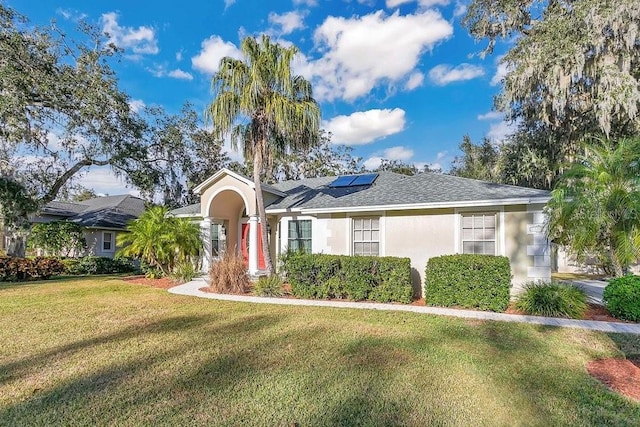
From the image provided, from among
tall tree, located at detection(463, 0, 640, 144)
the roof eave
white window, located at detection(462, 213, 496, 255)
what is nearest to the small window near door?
the roof eave

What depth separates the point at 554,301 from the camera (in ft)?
25.6

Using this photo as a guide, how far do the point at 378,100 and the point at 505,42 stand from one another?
9.62 meters

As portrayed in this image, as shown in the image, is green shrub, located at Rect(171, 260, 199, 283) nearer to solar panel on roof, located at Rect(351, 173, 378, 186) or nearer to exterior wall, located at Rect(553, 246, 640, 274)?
solar panel on roof, located at Rect(351, 173, 378, 186)

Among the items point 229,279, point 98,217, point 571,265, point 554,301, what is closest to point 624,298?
point 554,301

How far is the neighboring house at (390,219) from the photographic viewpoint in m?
9.21

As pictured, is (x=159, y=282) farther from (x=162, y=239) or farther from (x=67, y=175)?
(x=67, y=175)

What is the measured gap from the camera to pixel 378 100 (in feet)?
77.1

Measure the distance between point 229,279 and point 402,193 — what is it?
20.4 ft

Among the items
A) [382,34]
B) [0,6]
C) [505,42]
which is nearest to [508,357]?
[382,34]

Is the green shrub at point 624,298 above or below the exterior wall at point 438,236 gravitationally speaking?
below

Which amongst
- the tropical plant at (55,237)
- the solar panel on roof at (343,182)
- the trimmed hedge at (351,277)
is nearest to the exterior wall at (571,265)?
the solar panel on roof at (343,182)

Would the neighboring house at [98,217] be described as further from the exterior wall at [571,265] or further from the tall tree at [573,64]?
the exterior wall at [571,265]

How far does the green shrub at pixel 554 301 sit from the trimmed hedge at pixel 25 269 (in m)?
18.3

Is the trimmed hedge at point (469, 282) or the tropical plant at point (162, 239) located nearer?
the trimmed hedge at point (469, 282)
